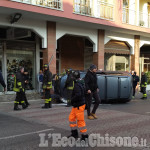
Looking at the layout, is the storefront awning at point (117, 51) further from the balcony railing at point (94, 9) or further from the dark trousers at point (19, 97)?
the dark trousers at point (19, 97)

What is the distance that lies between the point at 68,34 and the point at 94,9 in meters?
2.37

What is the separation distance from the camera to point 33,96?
44.4ft

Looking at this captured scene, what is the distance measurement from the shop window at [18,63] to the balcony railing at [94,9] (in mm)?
4303

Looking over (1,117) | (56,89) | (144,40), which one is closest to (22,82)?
(1,117)

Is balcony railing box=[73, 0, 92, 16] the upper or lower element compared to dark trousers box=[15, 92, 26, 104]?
upper

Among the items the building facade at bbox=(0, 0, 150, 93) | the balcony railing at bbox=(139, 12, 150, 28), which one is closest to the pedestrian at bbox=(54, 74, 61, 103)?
the building facade at bbox=(0, 0, 150, 93)

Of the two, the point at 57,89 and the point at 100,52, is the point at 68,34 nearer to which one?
the point at 100,52

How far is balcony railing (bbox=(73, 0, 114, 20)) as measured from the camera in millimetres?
14906

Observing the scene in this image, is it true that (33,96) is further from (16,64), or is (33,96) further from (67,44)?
(67,44)

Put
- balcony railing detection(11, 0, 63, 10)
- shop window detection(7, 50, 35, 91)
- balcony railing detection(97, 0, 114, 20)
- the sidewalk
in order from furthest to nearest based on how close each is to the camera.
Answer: balcony railing detection(97, 0, 114, 20), shop window detection(7, 50, 35, 91), balcony railing detection(11, 0, 63, 10), the sidewalk

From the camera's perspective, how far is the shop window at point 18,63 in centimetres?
1473

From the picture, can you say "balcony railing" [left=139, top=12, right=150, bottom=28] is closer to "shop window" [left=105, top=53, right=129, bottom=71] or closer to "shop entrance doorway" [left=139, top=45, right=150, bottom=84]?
"shop window" [left=105, top=53, right=129, bottom=71]

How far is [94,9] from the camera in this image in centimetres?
1534

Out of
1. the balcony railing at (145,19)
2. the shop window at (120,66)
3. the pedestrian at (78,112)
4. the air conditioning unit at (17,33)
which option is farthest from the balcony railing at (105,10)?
the pedestrian at (78,112)
